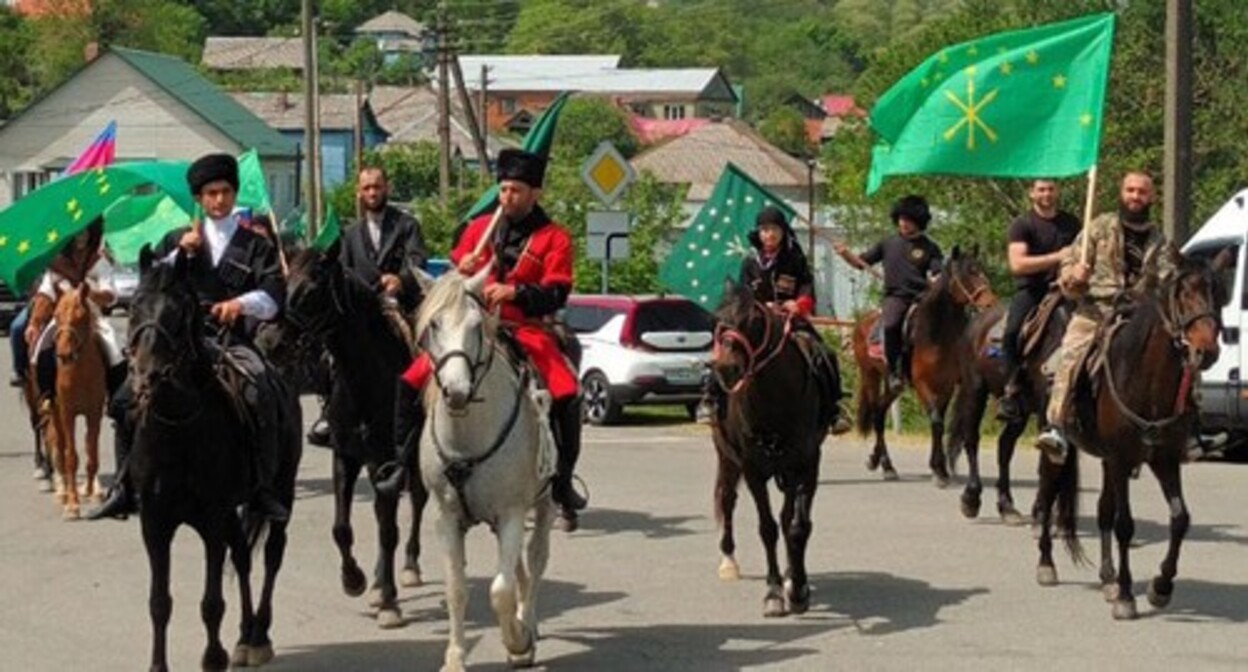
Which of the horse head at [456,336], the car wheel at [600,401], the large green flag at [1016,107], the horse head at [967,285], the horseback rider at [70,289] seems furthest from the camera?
the car wheel at [600,401]

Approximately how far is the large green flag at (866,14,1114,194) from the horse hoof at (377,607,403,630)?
4687 mm

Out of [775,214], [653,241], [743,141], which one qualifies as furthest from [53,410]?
[743,141]

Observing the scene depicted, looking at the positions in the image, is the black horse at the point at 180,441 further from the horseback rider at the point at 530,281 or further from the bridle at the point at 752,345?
the bridle at the point at 752,345

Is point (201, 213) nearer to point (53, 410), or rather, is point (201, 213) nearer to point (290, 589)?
point (290, 589)

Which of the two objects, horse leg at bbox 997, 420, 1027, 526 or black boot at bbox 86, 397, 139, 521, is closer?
black boot at bbox 86, 397, 139, 521

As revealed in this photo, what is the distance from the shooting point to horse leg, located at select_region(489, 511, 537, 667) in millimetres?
11977

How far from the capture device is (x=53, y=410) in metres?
20.9

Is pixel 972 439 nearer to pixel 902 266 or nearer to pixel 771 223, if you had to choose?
pixel 902 266

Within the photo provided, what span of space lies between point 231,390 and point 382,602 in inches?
85.1

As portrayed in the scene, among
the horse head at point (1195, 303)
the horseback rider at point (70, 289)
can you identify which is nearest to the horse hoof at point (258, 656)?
the horse head at point (1195, 303)

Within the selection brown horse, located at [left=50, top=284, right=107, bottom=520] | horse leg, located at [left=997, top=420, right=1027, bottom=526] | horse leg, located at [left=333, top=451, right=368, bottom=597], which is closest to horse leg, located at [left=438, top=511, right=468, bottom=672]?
horse leg, located at [left=333, top=451, right=368, bottom=597]

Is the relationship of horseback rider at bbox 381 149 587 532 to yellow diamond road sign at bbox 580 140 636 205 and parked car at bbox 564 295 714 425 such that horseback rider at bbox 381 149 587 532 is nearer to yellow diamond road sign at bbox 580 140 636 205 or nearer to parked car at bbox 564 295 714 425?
yellow diamond road sign at bbox 580 140 636 205

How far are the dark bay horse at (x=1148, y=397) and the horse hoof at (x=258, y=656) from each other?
4.63 meters

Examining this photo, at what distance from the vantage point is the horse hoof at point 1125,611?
14.0 m
